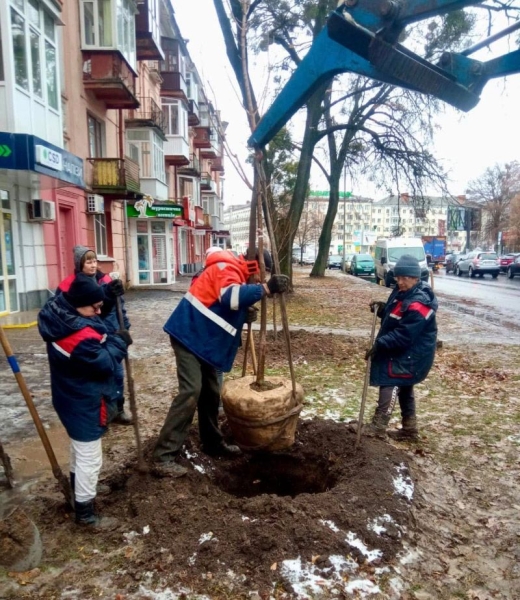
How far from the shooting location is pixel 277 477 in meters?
4.28

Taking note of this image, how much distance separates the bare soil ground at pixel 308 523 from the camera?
8.65 feet

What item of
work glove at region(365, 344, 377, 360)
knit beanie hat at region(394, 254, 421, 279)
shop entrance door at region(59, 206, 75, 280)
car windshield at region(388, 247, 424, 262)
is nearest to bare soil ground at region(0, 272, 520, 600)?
work glove at region(365, 344, 377, 360)

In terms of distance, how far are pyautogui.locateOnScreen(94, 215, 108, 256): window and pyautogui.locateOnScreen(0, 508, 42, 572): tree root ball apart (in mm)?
15384

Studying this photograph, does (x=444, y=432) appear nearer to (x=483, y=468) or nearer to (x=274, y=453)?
(x=483, y=468)

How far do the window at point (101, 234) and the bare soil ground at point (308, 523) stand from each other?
539 inches

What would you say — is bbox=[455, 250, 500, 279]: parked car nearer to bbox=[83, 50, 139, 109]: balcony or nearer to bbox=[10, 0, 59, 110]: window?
bbox=[83, 50, 139, 109]: balcony

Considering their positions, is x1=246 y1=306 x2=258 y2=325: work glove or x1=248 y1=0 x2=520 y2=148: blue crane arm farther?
x1=246 y1=306 x2=258 y2=325: work glove

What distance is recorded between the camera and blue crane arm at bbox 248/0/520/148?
321cm

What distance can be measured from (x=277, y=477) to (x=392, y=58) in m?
3.32

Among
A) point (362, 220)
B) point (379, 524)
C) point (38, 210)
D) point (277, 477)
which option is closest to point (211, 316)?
point (277, 477)

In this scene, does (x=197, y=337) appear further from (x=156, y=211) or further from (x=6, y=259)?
(x=156, y=211)

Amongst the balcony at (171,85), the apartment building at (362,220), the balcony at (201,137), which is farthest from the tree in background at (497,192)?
the balcony at (171,85)

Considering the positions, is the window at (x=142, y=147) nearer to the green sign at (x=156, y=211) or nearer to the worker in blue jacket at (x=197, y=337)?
the green sign at (x=156, y=211)

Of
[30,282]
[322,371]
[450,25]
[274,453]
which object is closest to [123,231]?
[30,282]
